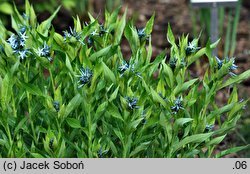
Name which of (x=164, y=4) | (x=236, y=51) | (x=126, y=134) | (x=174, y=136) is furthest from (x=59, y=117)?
(x=164, y=4)

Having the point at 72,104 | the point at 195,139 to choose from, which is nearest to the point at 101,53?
the point at 72,104

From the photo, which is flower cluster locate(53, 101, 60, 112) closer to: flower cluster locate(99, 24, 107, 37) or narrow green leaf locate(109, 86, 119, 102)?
narrow green leaf locate(109, 86, 119, 102)

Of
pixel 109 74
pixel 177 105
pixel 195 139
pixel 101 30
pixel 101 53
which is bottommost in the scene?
pixel 195 139

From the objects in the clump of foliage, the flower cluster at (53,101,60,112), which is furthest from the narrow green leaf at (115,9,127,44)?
the flower cluster at (53,101,60,112)

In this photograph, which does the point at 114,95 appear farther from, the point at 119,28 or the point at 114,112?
the point at 119,28

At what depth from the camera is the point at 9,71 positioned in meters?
2.45

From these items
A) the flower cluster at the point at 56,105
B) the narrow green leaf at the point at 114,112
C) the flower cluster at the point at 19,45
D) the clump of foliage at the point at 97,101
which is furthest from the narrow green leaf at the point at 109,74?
the flower cluster at the point at 19,45

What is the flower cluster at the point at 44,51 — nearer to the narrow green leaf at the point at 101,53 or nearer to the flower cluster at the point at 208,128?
the narrow green leaf at the point at 101,53

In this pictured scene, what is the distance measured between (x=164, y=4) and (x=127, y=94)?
4.09m

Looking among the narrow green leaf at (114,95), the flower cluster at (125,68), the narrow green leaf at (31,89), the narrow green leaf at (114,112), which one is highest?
the flower cluster at (125,68)

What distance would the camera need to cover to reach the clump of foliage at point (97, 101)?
2385 mm

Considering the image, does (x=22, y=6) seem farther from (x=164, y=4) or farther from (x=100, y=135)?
(x=100, y=135)

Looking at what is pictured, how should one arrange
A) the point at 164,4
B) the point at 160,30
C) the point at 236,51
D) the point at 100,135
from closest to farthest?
the point at 100,135, the point at 236,51, the point at 160,30, the point at 164,4

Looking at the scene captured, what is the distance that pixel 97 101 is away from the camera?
8.10 ft
